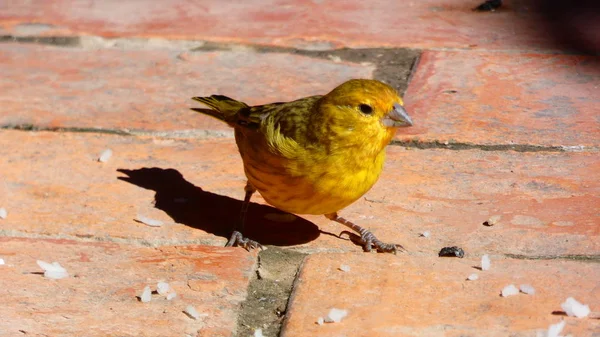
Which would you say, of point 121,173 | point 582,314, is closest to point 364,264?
point 582,314

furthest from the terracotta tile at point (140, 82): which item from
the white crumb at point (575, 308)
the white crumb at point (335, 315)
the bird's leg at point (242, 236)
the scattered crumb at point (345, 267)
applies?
the white crumb at point (575, 308)

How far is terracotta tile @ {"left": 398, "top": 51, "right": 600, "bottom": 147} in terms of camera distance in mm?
4059

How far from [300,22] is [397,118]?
2.27 metres

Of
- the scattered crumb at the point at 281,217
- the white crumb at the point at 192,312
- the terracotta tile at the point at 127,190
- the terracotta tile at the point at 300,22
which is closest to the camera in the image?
the white crumb at the point at 192,312

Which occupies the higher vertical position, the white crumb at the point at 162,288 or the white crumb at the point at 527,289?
the white crumb at the point at 527,289

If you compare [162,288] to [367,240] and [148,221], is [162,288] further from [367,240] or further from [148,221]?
[367,240]

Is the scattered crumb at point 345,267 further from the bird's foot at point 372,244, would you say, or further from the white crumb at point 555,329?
the white crumb at point 555,329

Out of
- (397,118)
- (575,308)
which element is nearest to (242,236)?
(397,118)

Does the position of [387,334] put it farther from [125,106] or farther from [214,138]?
[125,106]

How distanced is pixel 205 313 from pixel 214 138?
4.57 ft

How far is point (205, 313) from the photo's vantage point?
9.53 ft

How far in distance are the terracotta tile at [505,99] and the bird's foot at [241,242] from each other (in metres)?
0.98

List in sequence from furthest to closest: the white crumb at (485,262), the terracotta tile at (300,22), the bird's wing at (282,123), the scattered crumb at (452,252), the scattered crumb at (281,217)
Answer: the terracotta tile at (300,22) → the scattered crumb at (281,217) → the bird's wing at (282,123) → the scattered crumb at (452,252) → the white crumb at (485,262)

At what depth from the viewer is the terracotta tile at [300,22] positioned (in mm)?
5129
